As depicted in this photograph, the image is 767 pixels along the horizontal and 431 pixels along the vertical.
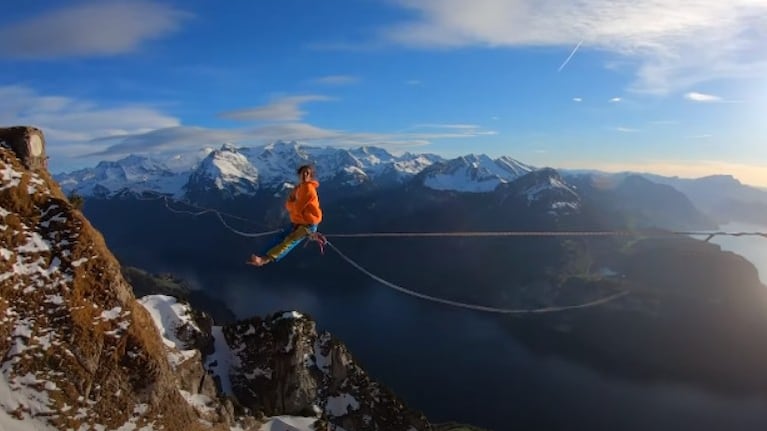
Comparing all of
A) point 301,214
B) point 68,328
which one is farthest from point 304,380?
point 301,214

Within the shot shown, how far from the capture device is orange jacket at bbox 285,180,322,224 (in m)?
16.3

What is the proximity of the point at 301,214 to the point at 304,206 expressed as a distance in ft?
1.08

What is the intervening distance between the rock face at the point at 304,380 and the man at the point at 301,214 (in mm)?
46467

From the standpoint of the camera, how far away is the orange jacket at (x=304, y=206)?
53.4ft

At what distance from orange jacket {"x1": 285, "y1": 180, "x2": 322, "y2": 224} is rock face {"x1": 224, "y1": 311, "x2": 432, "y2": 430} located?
155 feet

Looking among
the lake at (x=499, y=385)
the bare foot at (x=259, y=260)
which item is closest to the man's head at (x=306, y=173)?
the bare foot at (x=259, y=260)

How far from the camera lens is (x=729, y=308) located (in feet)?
587

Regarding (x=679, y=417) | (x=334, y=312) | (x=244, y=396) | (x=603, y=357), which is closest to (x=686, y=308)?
(x=603, y=357)

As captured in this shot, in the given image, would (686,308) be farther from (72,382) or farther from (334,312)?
(72,382)

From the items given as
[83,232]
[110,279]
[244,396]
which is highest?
[83,232]

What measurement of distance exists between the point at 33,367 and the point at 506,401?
310ft

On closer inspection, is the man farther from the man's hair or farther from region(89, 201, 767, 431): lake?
region(89, 201, 767, 431): lake

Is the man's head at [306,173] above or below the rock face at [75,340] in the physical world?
above

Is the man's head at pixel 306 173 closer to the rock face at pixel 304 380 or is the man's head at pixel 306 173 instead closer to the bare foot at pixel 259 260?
the bare foot at pixel 259 260
